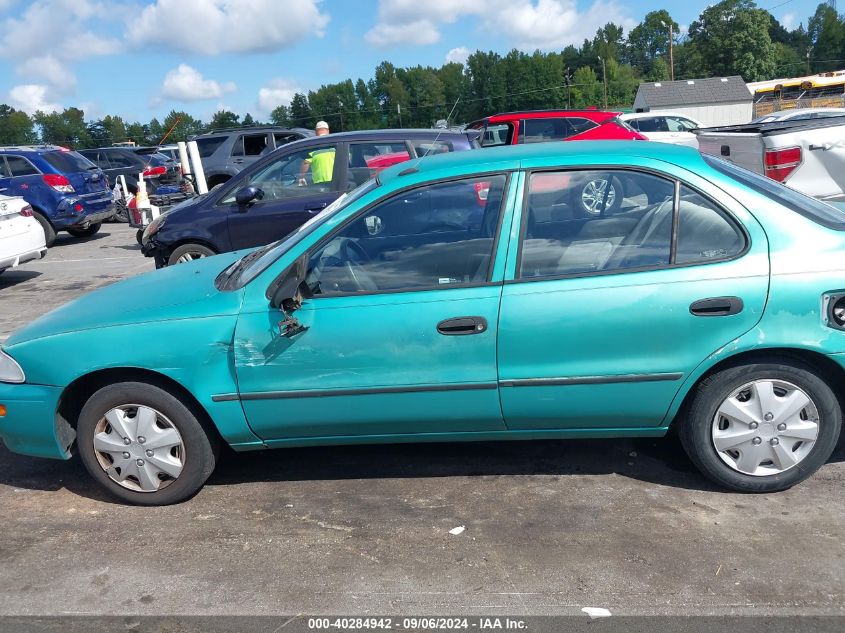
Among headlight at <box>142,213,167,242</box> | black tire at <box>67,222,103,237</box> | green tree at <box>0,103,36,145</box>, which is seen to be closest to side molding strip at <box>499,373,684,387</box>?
headlight at <box>142,213,167,242</box>

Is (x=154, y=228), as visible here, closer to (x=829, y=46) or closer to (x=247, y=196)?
(x=247, y=196)

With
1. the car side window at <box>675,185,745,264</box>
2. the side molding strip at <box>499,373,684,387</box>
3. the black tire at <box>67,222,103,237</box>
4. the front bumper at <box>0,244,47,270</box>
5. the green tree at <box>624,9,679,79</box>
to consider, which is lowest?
the side molding strip at <box>499,373,684,387</box>

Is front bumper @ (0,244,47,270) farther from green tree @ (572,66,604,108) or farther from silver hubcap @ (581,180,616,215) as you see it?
green tree @ (572,66,604,108)

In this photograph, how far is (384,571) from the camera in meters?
3.37

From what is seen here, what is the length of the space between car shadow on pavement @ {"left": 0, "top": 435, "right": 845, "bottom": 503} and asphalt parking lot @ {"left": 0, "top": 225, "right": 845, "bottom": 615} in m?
0.01

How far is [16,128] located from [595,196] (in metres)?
67.3

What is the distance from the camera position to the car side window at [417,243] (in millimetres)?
3795

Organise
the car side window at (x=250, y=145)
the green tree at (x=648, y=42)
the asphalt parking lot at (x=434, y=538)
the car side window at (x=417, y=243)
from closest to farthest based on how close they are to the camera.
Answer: the asphalt parking lot at (x=434, y=538) → the car side window at (x=417, y=243) → the car side window at (x=250, y=145) → the green tree at (x=648, y=42)

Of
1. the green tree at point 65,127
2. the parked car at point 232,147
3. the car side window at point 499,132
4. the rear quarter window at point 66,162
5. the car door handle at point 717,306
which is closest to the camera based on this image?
the car door handle at point 717,306

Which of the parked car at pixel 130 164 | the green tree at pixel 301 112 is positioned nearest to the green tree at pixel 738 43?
the green tree at pixel 301 112

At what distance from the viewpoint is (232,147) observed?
56.6ft

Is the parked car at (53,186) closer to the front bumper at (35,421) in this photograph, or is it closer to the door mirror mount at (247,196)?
the door mirror mount at (247,196)

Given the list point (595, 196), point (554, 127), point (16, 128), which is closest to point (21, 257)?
point (595, 196)

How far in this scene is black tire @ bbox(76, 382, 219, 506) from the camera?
387 cm
